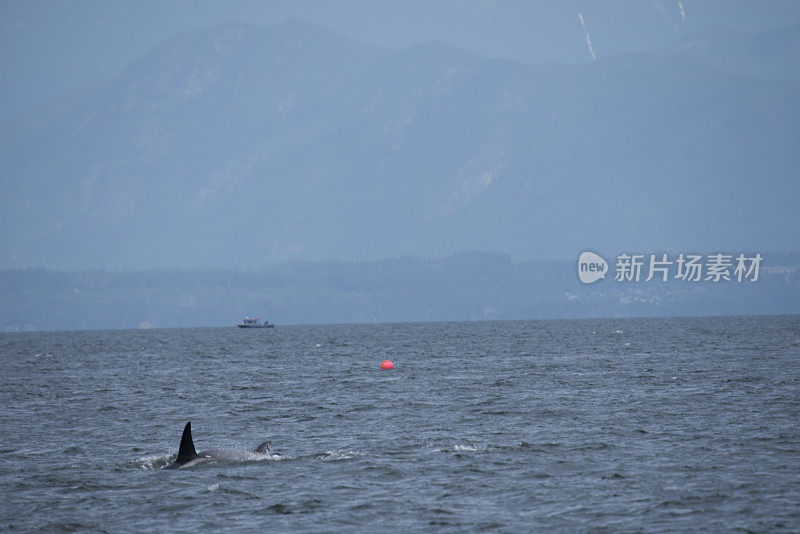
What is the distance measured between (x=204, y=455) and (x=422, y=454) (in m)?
7.91

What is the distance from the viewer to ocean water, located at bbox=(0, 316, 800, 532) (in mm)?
26547

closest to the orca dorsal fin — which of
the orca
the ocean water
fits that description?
the orca

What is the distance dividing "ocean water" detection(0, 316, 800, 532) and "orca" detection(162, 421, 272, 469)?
1.34ft

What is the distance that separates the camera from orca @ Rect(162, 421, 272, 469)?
113ft

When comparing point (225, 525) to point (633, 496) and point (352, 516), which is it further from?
point (633, 496)

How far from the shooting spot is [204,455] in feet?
115

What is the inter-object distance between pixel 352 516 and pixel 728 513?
1001cm

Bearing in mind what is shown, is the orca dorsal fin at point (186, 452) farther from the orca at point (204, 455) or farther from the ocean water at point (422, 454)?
the ocean water at point (422, 454)

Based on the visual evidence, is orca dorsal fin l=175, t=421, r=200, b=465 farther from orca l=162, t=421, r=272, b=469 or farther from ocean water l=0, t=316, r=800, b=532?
ocean water l=0, t=316, r=800, b=532

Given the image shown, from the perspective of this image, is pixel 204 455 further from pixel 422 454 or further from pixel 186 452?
pixel 422 454

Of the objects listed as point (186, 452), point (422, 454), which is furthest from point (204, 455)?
point (422, 454)

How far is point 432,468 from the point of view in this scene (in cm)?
3312

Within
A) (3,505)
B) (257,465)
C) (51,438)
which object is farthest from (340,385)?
(3,505)

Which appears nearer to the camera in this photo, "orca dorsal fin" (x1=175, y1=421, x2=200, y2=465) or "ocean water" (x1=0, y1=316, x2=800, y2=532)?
"ocean water" (x1=0, y1=316, x2=800, y2=532)
